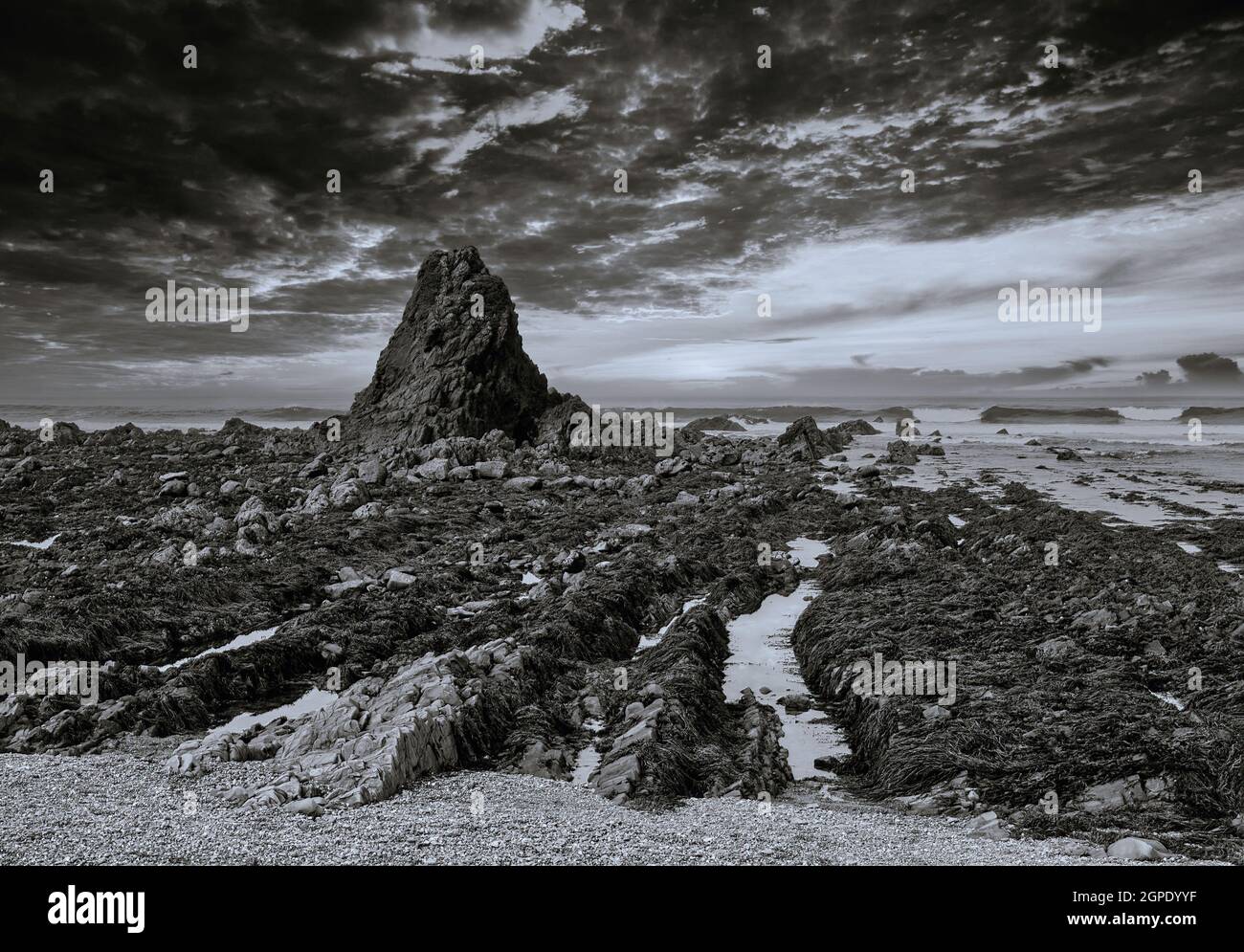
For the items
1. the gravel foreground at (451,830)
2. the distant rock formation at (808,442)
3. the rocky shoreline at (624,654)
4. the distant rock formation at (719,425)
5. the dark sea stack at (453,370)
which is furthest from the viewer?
the distant rock formation at (719,425)

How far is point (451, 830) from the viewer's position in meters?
5.73

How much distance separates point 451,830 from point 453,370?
37.1 meters

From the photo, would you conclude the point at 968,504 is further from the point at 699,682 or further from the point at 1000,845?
the point at 1000,845

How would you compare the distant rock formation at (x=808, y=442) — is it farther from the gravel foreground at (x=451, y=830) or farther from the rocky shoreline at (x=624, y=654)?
the gravel foreground at (x=451, y=830)

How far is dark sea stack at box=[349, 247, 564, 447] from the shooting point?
40031 millimetres

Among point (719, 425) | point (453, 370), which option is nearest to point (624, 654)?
point (453, 370)

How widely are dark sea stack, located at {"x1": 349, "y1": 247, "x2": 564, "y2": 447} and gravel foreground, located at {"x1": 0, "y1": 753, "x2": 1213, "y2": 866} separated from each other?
3330cm

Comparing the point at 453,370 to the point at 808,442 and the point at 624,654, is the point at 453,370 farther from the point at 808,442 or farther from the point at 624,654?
the point at 624,654

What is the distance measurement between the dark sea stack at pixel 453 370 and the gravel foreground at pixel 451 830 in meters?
33.3

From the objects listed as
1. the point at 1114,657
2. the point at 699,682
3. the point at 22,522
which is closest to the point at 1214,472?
the point at 1114,657

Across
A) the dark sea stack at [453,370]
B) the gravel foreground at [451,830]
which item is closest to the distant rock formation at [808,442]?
the dark sea stack at [453,370]

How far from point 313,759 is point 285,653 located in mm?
4480

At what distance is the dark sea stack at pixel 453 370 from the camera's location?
4003 cm

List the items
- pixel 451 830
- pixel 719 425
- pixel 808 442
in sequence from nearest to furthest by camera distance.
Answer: pixel 451 830
pixel 808 442
pixel 719 425
